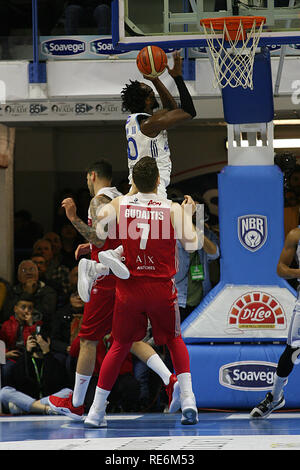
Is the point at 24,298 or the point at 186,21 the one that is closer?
the point at 186,21

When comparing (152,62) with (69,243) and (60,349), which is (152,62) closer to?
(60,349)

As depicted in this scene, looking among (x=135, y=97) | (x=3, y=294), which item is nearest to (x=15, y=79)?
(x=3, y=294)

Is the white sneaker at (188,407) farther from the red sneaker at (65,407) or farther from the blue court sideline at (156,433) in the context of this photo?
the red sneaker at (65,407)

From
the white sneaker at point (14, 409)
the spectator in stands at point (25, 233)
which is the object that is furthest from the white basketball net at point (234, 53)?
the spectator in stands at point (25, 233)

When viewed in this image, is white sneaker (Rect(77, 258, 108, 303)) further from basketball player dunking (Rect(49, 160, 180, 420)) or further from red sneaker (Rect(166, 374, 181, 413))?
red sneaker (Rect(166, 374, 181, 413))

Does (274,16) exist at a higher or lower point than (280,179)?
higher

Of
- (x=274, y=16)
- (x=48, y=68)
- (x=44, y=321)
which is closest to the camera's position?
(x=274, y=16)

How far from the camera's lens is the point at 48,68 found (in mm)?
11281

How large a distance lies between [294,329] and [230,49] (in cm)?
270

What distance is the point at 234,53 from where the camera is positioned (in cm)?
860

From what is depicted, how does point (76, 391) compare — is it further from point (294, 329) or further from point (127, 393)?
point (294, 329)

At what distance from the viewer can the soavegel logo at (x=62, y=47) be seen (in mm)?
11469

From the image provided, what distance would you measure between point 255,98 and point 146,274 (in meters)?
2.56
